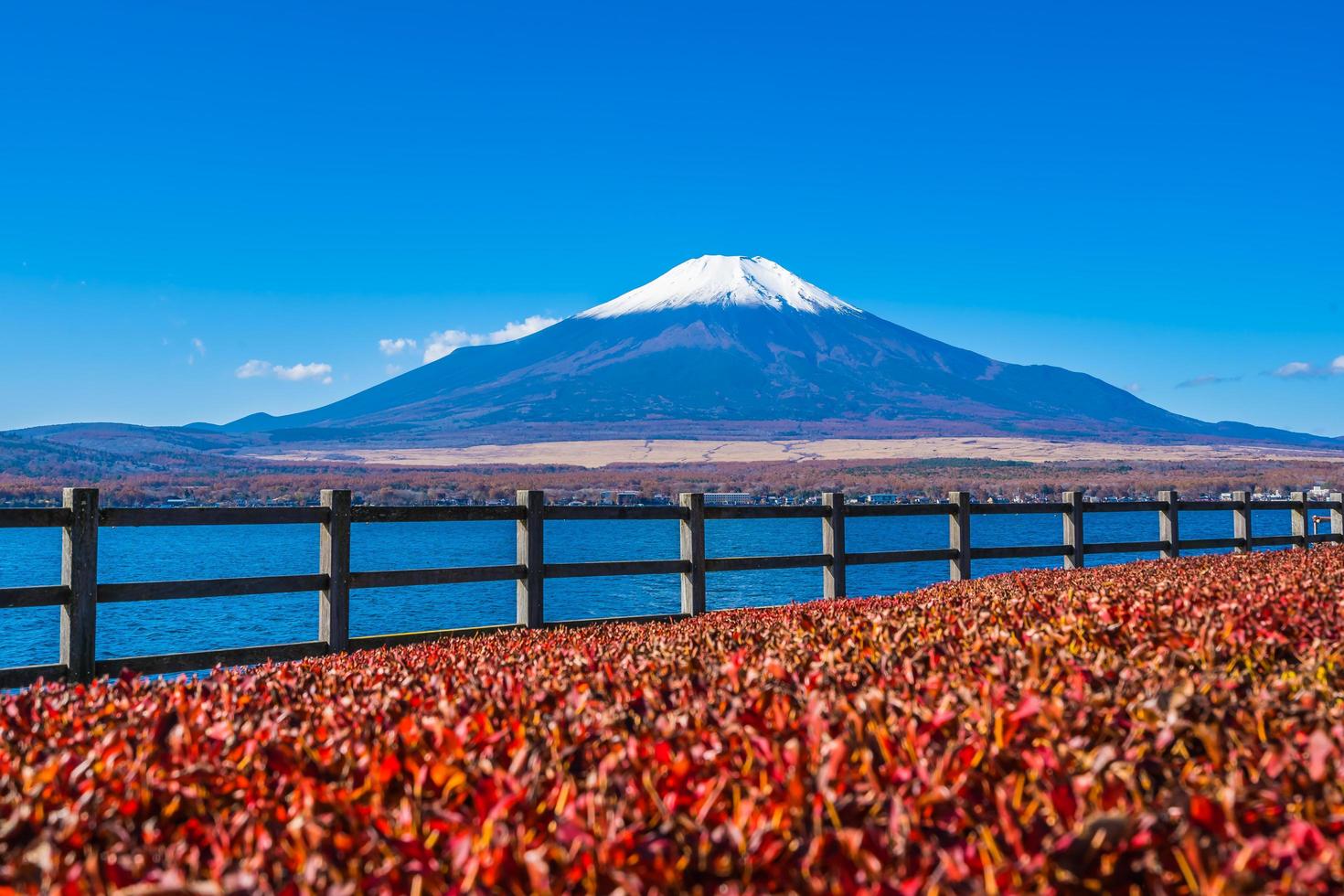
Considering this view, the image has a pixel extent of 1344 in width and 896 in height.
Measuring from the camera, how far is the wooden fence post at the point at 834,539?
45.4ft

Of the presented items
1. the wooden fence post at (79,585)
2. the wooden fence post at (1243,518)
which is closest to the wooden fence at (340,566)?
the wooden fence post at (79,585)

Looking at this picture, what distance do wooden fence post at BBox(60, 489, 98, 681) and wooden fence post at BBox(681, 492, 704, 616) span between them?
5.91 meters

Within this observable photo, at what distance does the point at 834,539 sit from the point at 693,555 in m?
2.19

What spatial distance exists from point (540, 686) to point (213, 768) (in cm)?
117

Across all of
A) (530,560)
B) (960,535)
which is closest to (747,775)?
Answer: (530,560)

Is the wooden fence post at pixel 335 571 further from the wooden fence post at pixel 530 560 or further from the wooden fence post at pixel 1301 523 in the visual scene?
the wooden fence post at pixel 1301 523

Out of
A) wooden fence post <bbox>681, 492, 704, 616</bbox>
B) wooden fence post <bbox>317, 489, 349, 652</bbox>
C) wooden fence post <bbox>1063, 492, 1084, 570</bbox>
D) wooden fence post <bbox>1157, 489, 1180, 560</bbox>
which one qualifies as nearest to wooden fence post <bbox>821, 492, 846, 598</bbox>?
wooden fence post <bbox>681, 492, 704, 616</bbox>

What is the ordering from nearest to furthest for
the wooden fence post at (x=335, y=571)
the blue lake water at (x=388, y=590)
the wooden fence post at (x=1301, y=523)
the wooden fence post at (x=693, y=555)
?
the wooden fence post at (x=335, y=571) → the wooden fence post at (x=693, y=555) → the wooden fence post at (x=1301, y=523) → the blue lake water at (x=388, y=590)

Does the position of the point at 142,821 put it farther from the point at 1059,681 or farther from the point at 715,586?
the point at 715,586

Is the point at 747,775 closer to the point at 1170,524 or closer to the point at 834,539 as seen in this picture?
the point at 834,539

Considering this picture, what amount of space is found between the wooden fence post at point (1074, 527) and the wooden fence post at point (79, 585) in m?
13.0

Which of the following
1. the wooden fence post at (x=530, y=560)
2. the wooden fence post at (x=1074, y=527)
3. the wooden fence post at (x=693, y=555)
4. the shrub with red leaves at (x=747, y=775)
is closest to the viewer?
the shrub with red leaves at (x=747, y=775)

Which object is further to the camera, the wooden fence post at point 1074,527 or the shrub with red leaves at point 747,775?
the wooden fence post at point 1074,527

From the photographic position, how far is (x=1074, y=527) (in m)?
16.9
